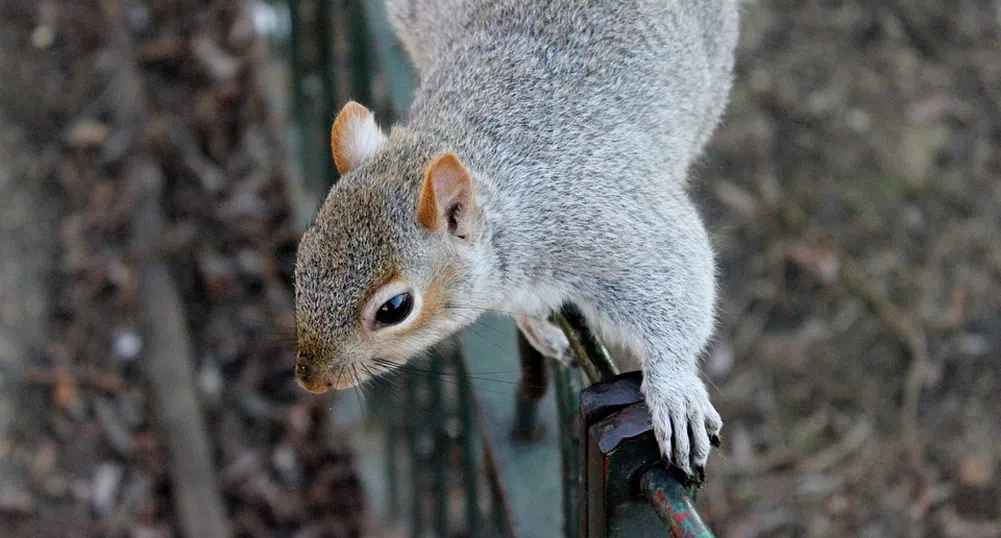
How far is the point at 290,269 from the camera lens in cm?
321

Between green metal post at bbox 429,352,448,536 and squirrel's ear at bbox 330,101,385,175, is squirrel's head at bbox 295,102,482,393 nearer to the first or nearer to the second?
squirrel's ear at bbox 330,101,385,175

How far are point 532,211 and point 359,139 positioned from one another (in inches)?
10.5

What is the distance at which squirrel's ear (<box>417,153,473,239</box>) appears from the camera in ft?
4.24

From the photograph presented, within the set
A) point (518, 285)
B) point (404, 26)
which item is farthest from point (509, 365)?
point (404, 26)

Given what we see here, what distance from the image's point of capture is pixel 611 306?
1504 mm

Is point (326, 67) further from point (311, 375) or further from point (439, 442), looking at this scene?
point (311, 375)

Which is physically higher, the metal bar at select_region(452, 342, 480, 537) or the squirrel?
the squirrel

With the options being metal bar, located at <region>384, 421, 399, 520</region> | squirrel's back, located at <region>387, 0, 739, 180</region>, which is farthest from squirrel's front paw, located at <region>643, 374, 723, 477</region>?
metal bar, located at <region>384, 421, 399, 520</region>

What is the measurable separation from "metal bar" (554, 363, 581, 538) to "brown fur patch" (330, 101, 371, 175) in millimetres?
444

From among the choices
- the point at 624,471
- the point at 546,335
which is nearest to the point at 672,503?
the point at 624,471

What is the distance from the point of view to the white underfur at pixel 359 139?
4.94 ft

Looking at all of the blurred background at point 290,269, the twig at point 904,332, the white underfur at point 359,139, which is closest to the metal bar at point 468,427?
the white underfur at point 359,139

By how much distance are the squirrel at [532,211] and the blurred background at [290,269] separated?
1071 millimetres

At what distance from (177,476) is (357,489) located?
0.50 meters
